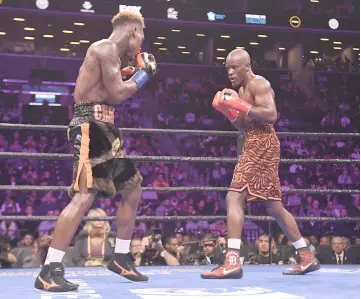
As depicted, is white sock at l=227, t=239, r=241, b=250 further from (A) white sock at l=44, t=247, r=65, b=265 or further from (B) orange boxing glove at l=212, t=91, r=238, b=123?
(A) white sock at l=44, t=247, r=65, b=265

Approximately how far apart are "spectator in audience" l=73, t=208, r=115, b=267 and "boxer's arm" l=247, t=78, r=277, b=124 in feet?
5.70

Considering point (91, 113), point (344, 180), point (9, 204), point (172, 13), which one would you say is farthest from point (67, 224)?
point (172, 13)

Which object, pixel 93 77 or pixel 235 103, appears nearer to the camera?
pixel 93 77

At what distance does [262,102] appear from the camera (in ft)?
10.3

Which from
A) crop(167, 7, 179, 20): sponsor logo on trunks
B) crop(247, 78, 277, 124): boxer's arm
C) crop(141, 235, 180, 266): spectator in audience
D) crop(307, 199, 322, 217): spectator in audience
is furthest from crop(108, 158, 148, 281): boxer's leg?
crop(167, 7, 179, 20): sponsor logo on trunks

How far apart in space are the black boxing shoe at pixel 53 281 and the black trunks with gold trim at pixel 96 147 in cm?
35

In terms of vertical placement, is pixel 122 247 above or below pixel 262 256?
above

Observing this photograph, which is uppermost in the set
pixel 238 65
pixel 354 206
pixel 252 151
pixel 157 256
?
pixel 238 65

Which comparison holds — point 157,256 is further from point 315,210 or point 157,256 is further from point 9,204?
point 315,210

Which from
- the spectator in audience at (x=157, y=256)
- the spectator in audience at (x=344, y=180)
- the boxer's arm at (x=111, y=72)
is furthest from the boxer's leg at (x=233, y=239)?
the spectator in audience at (x=344, y=180)

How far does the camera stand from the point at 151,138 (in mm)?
11688

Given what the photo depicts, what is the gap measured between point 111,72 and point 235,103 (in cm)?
77

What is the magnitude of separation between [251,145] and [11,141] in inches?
318

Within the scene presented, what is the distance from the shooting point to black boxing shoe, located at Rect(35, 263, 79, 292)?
7.95 feet
